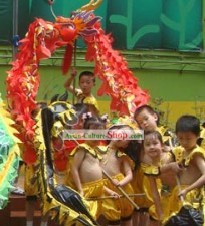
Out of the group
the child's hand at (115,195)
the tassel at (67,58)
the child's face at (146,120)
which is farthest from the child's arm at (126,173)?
the tassel at (67,58)

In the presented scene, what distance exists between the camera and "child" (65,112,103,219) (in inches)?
247

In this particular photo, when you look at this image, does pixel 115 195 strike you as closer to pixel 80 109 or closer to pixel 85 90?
pixel 80 109

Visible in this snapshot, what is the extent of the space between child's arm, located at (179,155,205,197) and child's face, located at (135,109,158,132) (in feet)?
4.47

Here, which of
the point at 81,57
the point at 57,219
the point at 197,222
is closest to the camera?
the point at 197,222

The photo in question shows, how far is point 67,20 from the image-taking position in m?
7.63

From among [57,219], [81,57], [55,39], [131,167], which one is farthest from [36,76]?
[81,57]

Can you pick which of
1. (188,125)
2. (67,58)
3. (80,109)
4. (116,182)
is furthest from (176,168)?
(67,58)

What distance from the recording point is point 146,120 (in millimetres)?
6648

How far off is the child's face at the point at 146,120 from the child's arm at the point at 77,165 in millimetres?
667

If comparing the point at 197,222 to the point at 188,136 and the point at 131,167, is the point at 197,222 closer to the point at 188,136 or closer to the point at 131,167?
the point at 188,136

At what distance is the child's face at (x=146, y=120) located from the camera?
6.61 metres

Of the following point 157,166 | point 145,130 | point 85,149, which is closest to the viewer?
point 157,166

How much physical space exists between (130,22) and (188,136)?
7.70 m

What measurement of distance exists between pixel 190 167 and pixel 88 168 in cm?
131
